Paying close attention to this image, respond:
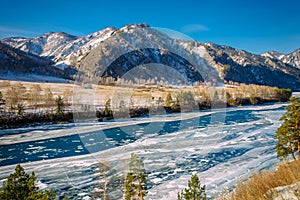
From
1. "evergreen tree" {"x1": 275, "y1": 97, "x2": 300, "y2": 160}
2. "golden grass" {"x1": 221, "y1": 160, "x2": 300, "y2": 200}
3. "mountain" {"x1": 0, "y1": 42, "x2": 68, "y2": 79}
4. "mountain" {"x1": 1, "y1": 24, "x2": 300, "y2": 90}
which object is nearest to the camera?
"golden grass" {"x1": 221, "y1": 160, "x2": 300, "y2": 200}

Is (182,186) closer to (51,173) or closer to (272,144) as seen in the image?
(51,173)

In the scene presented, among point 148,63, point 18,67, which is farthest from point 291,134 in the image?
point 148,63

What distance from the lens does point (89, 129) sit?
2662cm

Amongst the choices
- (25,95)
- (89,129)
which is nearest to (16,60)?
(25,95)

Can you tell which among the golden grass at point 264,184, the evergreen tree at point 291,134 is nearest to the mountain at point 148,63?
the evergreen tree at point 291,134

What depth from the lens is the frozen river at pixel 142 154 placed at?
38.9ft

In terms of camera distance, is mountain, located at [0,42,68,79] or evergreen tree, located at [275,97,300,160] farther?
mountain, located at [0,42,68,79]

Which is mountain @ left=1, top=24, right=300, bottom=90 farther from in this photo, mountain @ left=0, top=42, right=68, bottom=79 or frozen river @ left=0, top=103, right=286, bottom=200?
frozen river @ left=0, top=103, right=286, bottom=200

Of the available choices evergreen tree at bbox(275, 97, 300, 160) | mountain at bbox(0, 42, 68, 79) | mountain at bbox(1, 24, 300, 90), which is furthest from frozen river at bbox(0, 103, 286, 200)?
mountain at bbox(1, 24, 300, 90)

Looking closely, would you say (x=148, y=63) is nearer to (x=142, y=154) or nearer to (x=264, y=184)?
(x=142, y=154)

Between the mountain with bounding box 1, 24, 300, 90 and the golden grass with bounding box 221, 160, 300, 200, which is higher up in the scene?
the mountain with bounding box 1, 24, 300, 90

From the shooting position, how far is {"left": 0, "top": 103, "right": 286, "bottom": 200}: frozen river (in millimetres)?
11844

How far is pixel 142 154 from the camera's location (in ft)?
55.0

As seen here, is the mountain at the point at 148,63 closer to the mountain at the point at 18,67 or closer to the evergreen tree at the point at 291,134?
the mountain at the point at 18,67
